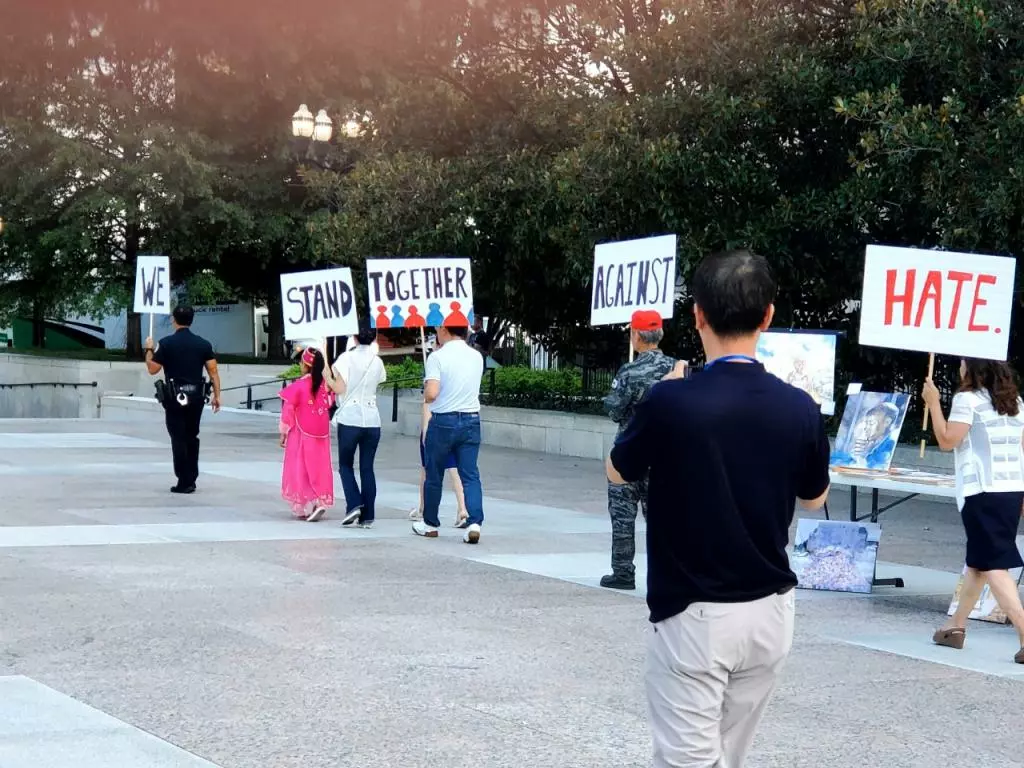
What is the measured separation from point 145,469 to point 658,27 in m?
8.34

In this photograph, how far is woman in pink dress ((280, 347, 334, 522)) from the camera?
14.0 metres

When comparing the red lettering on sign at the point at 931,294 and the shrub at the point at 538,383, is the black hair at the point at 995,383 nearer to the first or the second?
the red lettering on sign at the point at 931,294

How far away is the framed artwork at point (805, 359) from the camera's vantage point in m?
10.9

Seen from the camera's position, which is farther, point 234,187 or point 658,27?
point 234,187

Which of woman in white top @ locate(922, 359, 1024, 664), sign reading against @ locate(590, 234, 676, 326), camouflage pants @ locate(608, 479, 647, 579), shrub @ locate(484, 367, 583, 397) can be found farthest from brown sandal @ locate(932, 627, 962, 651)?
shrub @ locate(484, 367, 583, 397)

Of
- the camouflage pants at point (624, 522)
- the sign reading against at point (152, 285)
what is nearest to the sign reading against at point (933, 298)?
the camouflage pants at point (624, 522)

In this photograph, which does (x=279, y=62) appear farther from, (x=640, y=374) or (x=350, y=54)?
(x=640, y=374)

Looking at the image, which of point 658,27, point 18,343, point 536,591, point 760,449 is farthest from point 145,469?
point 18,343

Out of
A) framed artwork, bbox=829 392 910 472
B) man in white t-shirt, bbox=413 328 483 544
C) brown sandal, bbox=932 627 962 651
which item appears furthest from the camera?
man in white t-shirt, bbox=413 328 483 544

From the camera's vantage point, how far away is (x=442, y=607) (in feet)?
31.3

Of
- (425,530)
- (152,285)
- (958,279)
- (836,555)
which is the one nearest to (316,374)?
(425,530)

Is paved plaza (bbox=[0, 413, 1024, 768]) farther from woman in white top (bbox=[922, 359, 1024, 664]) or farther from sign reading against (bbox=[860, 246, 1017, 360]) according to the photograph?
sign reading against (bbox=[860, 246, 1017, 360])

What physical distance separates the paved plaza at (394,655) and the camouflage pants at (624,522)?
24 centimetres

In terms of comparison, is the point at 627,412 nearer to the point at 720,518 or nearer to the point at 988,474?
the point at 988,474
